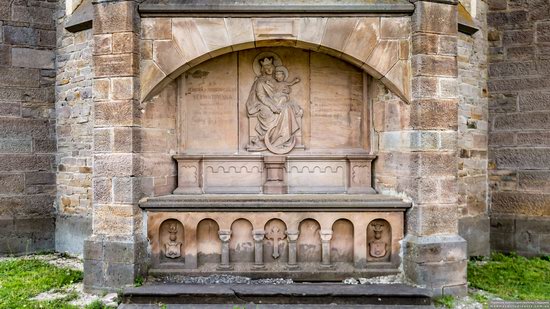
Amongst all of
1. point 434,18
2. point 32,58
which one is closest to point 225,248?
point 434,18

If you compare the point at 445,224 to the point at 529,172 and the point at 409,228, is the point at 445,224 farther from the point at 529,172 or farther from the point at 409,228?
the point at 529,172

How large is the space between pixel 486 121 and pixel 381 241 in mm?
3260

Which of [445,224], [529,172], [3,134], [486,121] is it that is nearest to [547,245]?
[529,172]

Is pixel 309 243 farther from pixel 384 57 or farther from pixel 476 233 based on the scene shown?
pixel 476 233

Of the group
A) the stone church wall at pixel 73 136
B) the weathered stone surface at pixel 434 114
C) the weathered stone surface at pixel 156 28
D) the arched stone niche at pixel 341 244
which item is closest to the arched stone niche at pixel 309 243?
the arched stone niche at pixel 341 244

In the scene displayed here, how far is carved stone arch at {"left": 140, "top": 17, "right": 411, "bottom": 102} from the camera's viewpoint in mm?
5277

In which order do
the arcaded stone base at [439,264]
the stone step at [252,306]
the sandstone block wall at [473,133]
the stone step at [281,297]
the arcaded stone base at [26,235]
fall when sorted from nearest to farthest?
the stone step at [252,306] → the stone step at [281,297] → the arcaded stone base at [439,264] → the sandstone block wall at [473,133] → the arcaded stone base at [26,235]

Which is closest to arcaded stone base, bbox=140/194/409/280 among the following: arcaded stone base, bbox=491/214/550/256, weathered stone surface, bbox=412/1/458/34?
weathered stone surface, bbox=412/1/458/34

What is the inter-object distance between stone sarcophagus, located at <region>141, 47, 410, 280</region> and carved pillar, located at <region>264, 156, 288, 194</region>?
0.5 inches

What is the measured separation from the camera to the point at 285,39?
533 cm

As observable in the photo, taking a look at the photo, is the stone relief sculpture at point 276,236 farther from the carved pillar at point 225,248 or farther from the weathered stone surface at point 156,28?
the weathered stone surface at point 156,28

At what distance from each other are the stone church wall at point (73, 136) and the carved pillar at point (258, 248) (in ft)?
9.82

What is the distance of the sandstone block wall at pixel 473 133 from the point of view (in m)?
6.97

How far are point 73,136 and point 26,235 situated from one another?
1.79 meters
